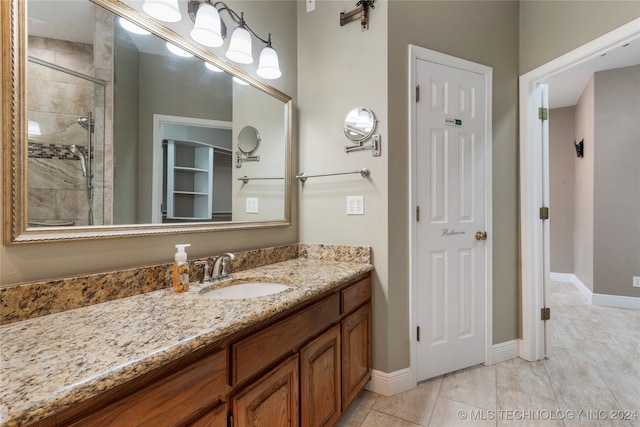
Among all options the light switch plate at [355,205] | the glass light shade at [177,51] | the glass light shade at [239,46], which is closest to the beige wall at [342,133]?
the light switch plate at [355,205]

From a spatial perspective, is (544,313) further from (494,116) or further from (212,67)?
(212,67)

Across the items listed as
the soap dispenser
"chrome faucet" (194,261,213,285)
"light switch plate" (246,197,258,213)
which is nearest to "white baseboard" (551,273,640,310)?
"light switch plate" (246,197,258,213)

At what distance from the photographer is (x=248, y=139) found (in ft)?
5.57

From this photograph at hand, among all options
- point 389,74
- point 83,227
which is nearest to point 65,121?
point 83,227

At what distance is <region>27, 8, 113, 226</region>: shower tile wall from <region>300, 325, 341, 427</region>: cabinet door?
0.94 meters

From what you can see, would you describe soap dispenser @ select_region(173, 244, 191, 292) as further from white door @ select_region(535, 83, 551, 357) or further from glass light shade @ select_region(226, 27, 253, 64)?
white door @ select_region(535, 83, 551, 357)

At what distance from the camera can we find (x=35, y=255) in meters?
0.87

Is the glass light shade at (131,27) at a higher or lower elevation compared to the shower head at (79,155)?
higher

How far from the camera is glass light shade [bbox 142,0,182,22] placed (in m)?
1.10

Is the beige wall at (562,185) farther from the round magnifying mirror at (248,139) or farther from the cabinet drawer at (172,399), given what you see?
the cabinet drawer at (172,399)

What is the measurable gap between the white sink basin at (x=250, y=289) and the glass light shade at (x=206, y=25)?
1.14 m

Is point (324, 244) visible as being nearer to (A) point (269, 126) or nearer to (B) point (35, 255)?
(A) point (269, 126)

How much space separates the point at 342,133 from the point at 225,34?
852 mm

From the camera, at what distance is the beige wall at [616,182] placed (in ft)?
10.6
